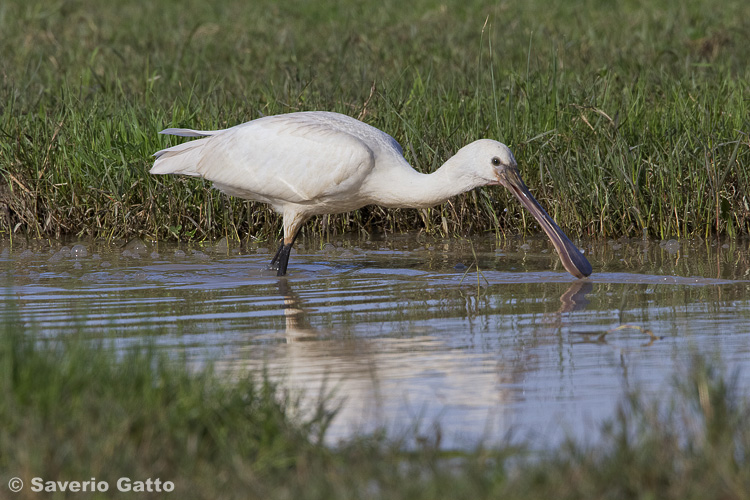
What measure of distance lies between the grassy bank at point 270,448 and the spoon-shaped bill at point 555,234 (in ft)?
9.90

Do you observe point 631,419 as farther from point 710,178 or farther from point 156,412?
point 710,178

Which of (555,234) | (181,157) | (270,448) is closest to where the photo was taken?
(270,448)

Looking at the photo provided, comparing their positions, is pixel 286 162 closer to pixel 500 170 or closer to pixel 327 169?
pixel 327 169

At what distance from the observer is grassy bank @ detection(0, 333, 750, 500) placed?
120 inches

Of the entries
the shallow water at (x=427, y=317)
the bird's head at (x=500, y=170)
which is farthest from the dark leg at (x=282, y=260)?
the bird's head at (x=500, y=170)

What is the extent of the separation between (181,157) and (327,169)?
4.02 feet

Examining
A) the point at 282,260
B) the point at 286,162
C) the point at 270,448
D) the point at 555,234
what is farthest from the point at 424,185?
the point at 270,448

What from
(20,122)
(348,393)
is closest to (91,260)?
(20,122)

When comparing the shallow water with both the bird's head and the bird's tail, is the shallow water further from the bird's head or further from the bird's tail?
the bird's tail

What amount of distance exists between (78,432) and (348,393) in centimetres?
118

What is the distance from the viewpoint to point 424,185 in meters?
6.93

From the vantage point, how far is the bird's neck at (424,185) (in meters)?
6.90

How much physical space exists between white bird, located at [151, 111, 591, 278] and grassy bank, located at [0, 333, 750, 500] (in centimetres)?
325

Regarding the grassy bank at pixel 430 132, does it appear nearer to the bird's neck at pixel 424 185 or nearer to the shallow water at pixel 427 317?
the shallow water at pixel 427 317
